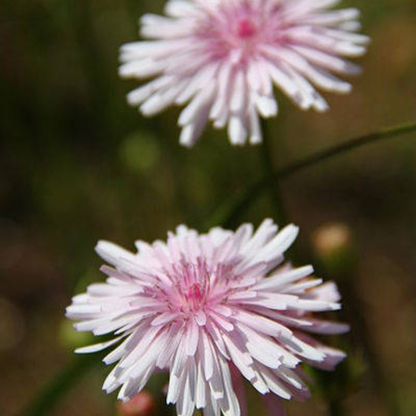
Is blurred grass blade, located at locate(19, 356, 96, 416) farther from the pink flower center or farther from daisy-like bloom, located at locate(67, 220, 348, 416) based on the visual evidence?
the pink flower center

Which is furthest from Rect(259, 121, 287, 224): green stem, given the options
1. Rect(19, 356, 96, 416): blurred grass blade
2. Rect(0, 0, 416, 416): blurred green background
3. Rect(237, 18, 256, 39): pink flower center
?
Rect(0, 0, 416, 416): blurred green background

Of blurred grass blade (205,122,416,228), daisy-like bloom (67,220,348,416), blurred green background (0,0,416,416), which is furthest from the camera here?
blurred green background (0,0,416,416)

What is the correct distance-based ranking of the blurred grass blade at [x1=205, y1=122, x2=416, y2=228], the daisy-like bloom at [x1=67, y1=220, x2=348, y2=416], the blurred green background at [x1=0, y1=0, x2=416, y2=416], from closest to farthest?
the daisy-like bloom at [x1=67, y1=220, x2=348, y2=416] < the blurred grass blade at [x1=205, y1=122, x2=416, y2=228] < the blurred green background at [x1=0, y1=0, x2=416, y2=416]

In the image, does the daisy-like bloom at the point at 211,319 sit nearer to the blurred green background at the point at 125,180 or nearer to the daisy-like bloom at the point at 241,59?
the daisy-like bloom at the point at 241,59

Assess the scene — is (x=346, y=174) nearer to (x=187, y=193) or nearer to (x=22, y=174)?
(x=187, y=193)

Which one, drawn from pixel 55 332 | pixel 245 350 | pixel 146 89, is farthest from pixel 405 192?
pixel 245 350

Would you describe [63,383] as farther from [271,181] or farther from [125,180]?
[125,180]
